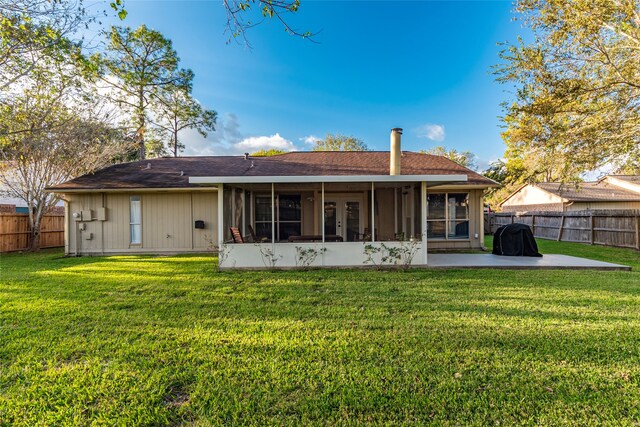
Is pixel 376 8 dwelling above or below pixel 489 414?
above

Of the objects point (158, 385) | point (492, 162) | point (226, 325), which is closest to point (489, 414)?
point (158, 385)

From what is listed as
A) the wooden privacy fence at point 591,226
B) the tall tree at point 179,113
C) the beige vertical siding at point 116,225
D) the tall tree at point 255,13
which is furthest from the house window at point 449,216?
the tall tree at point 179,113

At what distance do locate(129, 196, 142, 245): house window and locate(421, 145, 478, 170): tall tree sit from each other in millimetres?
29860

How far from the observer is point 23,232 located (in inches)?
461

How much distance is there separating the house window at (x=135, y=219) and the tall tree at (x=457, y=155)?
29.9m

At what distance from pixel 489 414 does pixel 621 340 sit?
243 centimetres

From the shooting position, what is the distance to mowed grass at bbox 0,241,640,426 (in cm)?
221

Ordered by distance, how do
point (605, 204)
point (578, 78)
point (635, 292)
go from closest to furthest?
point (635, 292)
point (578, 78)
point (605, 204)

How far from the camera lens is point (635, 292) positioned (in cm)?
513

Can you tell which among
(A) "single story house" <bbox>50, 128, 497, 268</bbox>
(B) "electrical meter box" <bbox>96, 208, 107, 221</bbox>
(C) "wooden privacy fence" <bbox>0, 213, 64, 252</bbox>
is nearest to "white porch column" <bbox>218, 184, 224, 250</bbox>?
(A) "single story house" <bbox>50, 128, 497, 268</bbox>

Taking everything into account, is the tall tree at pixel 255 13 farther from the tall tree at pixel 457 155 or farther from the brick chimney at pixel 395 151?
the tall tree at pixel 457 155

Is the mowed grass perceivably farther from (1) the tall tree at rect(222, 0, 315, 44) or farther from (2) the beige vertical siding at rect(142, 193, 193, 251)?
(2) the beige vertical siding at rect(142, 193, 193, 251)

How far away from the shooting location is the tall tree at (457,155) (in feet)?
114

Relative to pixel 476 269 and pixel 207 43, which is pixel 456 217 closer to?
pixel 476 269
